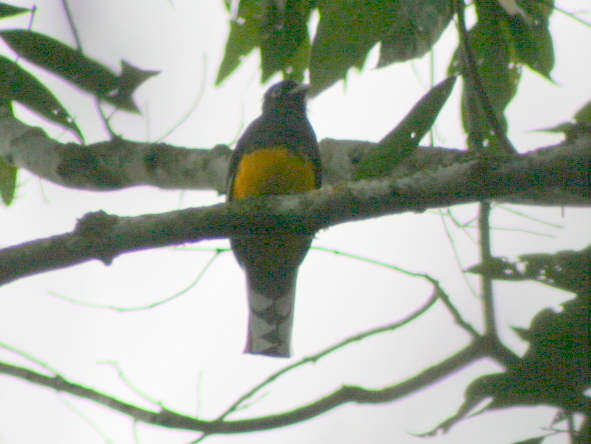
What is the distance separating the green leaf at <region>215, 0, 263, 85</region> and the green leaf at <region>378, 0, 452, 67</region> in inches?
38.4

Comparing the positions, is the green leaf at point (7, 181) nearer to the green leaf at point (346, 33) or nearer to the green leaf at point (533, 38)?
the green leaf at point (346, 33)

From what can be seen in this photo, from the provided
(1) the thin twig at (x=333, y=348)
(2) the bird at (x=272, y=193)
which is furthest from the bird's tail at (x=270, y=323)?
(1) the thin twig at (x=333, y=348)

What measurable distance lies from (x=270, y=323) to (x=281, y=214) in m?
1.83

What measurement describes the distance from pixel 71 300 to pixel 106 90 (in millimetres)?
1838

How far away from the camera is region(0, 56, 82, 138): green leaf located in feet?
8.49

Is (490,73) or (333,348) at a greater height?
(490,73)

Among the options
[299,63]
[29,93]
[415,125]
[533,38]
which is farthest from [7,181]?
[533,38]

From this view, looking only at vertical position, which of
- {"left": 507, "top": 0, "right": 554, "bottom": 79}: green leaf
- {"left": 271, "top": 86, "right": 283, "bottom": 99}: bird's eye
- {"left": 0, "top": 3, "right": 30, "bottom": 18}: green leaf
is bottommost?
{"left": 0, "top": 3, "right": 30, "bottom": 18}: green leaf

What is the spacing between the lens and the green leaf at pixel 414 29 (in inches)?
85.9

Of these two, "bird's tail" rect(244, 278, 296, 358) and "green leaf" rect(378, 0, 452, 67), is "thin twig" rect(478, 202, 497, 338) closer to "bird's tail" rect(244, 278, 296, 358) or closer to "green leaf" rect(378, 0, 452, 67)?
"green leaf" rect(378, 0, 452, 67)

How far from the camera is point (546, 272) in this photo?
5.92ft

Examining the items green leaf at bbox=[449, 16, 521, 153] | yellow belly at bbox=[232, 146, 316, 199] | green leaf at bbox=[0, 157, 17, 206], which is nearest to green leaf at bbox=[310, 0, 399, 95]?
green leaf at bbox=[449, 16, 521, 153]

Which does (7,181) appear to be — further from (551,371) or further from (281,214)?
(551,371)

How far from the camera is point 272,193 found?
3.66m
